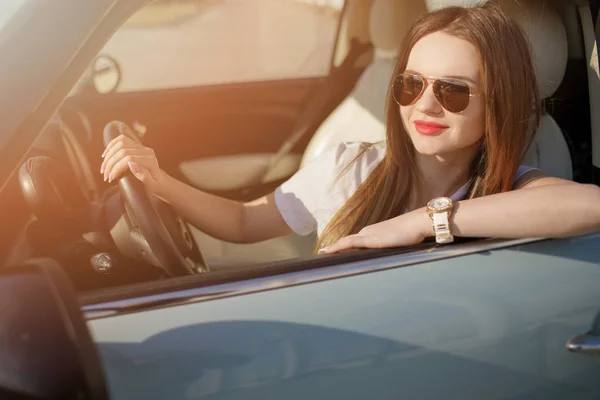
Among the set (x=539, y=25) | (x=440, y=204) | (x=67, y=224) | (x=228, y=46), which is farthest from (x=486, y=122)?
(x=228, y=46)

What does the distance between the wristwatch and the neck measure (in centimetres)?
36

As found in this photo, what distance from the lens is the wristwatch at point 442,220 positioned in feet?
4.75

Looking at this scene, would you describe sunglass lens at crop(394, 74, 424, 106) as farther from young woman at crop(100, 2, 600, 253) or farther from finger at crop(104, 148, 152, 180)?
finger at crop(104, 148, 152, 180)

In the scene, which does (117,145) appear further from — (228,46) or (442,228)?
(228,46)

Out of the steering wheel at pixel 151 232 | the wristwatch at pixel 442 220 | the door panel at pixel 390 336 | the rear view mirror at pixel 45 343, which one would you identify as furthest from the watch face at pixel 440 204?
the rear view mirror at pixel 45 343

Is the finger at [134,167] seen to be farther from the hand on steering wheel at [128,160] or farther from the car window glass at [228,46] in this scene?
the car window glass at [228,46]

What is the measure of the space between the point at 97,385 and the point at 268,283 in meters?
0.44

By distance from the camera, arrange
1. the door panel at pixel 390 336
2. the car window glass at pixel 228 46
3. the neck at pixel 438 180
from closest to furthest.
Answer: the door panel at pixel 390 336
the neck at pixel 438 180
the car window glass at pixel 228 46

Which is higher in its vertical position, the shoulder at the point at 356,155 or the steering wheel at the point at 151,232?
the shoulder at the point at 356,155

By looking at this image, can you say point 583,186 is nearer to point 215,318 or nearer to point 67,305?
point 215,318

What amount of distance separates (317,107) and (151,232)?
157 centimetres

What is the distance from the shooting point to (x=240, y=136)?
10.2 ft

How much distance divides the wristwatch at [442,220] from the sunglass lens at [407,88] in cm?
30

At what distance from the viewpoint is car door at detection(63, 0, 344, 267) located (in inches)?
115
